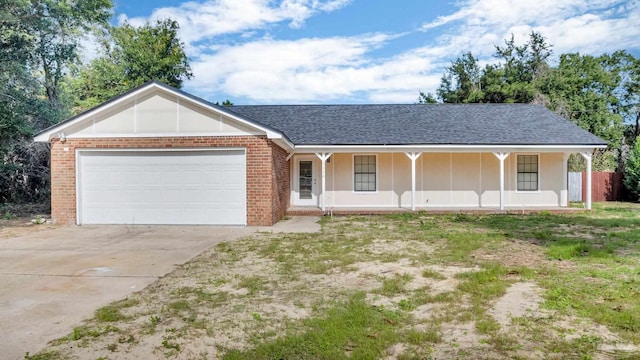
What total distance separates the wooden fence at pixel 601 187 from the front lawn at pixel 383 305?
12667 millimetres

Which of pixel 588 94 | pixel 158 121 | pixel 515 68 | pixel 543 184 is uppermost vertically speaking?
pixel 515 68

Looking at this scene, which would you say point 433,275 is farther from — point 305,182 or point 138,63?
point 138,63

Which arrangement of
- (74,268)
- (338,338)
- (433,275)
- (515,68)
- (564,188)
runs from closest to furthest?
1. (338,338)
2. (433,275)
3. (74,268)
4. (564,188)
5. (515,68)

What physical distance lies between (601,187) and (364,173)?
12849 millimetres

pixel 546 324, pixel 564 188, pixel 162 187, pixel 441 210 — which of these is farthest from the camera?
pixel 564 188

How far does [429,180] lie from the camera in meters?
15.7

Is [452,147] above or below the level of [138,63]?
below

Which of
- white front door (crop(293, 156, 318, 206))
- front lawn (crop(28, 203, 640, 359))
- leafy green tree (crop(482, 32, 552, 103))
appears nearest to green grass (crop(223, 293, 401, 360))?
front lawn (crop(28, 203, 640, 359))

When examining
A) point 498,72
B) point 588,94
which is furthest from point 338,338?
point 588,94

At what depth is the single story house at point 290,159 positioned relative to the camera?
11.5 m

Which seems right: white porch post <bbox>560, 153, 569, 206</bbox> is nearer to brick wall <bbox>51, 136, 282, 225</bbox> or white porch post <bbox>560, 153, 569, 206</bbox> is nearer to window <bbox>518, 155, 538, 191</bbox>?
window <bbox>518, 155, 538, 191</bbox>

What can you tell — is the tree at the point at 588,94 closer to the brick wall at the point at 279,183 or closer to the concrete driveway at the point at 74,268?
the brick wall at the point at 279,183

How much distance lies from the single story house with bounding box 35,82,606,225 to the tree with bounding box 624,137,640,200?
5.28 m

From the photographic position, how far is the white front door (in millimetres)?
15867
